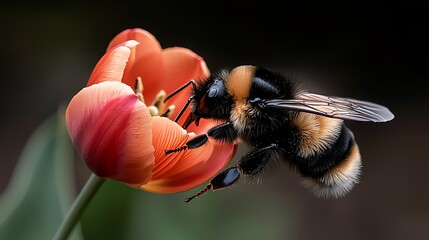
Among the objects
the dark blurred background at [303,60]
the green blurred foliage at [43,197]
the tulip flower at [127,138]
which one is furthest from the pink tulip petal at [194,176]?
the dark blurred background at [303,60]

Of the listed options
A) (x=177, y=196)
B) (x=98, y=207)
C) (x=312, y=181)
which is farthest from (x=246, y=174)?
(x=177, y=196)

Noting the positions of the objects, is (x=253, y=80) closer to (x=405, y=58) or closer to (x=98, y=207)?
(x=98, y=207)

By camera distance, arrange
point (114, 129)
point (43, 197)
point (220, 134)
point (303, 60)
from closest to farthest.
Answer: point (114, 129) → point (220, 134) → point (43, 197) → point (303, 60)

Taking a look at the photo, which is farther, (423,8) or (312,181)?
(423,8)

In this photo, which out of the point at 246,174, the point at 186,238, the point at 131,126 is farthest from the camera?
the point at 186,238

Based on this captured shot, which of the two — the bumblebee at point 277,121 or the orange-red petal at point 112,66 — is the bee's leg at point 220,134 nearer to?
the bumblebee at point 277,121

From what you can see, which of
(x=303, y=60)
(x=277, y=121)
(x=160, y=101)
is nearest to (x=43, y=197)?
(x=160, y=101)

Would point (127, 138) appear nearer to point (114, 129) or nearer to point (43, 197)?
point (114, 129)
